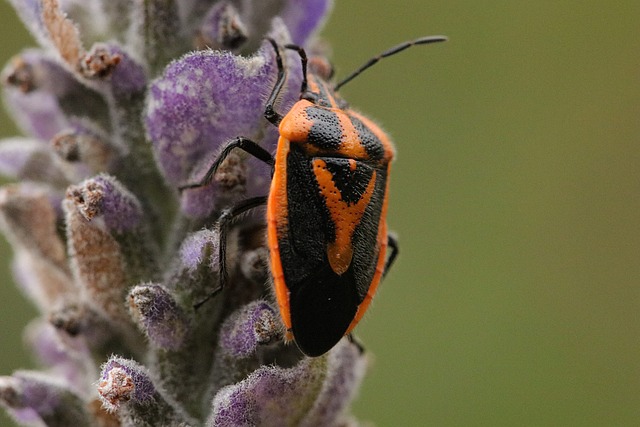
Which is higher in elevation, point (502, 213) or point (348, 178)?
point (348, 178)

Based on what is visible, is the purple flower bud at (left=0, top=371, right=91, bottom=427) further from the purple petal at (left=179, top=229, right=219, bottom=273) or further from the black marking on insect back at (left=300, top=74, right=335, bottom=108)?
the black marking on insect back at (left=300, top=74, right=335, bottom=108)

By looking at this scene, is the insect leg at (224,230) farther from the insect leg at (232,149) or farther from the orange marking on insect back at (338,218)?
the orange marking on insect back at (338,218)

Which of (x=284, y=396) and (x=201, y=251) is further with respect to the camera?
(x=201, y=251)

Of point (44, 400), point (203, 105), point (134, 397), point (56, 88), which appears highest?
point (203, 105)

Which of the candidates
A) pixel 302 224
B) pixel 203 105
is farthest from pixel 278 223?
pixel 203 105

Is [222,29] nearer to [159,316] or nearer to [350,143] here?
[350,143]

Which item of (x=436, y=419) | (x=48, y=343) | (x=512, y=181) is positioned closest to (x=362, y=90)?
(x=512, y=181)

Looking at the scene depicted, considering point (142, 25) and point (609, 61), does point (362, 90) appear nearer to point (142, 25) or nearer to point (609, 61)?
point (609, 61)

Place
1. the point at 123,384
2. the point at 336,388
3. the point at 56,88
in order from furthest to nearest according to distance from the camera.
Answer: the point at 56,88 → the point at 336,388 → the point at 123,384
